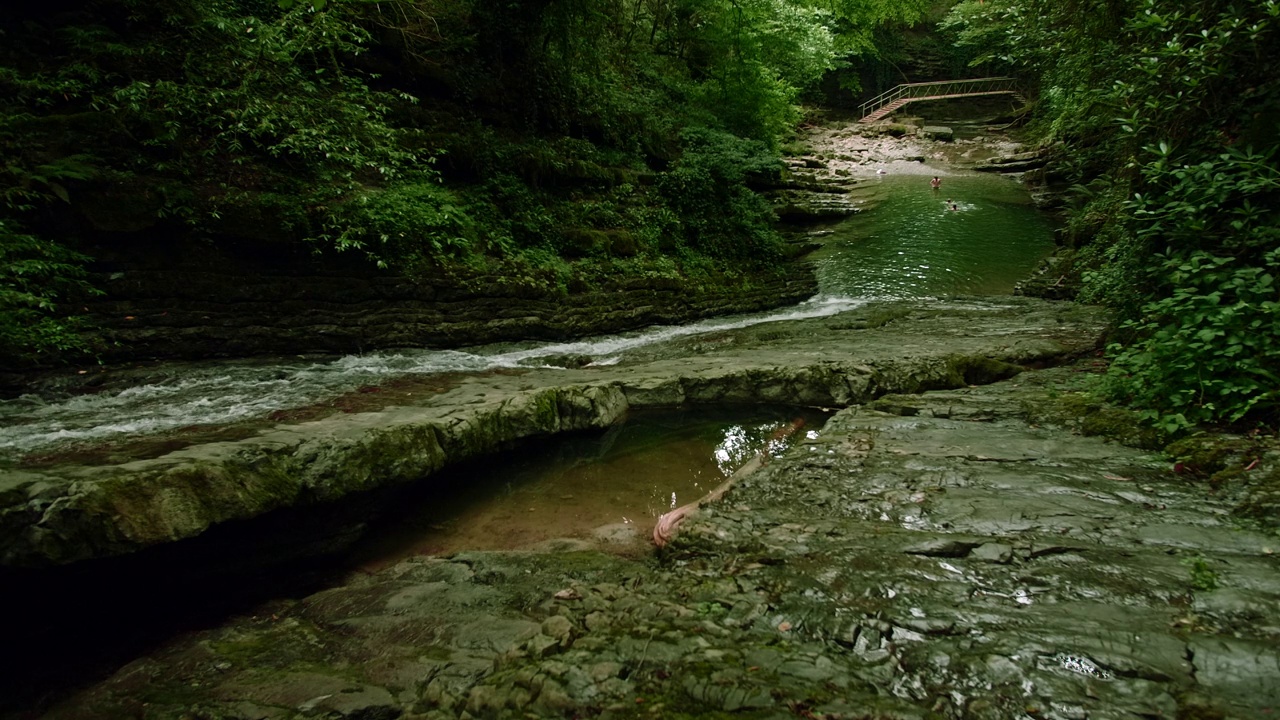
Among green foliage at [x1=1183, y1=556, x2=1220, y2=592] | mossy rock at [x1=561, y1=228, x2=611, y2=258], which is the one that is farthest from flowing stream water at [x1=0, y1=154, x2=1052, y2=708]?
green foliage at [x1=1183, y1=556, x2=1220, y2=592]

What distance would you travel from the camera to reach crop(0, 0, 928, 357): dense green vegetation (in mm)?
5836

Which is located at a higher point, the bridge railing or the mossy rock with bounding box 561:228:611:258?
the bridge railing

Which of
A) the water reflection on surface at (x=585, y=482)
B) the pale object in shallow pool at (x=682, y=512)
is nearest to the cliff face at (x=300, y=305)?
the water reflection on surface at (x=585, y=482)

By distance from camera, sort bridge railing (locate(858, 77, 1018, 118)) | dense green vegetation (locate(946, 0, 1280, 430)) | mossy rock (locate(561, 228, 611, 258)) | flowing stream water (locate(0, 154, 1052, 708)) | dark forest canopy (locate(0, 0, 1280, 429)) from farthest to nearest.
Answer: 1. bridge railing (locate(858, 77, 1018, 118))
2. mossy rock (locate(561, 228, 611, 258))
3. dark forest canopy (locate(0, 0, 1280, 429))
4. dense green vegetation (locate(946, 0, 1280, 430))
5. flowing stream water (locate(0, 154, 1052, 708))

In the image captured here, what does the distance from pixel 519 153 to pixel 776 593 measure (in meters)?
9.94

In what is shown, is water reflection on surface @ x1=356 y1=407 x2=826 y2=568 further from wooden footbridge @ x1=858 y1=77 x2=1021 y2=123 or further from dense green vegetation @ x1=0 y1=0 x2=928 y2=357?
wooden footbridge @ x1=858 y1=77 x2=1021 y2=123

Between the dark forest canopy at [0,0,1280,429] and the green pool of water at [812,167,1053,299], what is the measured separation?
165 centimetres

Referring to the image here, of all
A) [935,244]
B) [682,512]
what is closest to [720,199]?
[935,244]

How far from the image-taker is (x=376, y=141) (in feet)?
26.5

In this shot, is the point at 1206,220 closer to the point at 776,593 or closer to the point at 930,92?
the point at 776,593

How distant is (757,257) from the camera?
1385 cm

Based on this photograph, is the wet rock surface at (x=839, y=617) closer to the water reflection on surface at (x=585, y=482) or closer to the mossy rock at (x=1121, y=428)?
the mossy rock at (x=1121, y=428)

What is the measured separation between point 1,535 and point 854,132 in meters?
35.2


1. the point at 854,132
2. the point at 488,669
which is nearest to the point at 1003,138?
the point at 854,132
